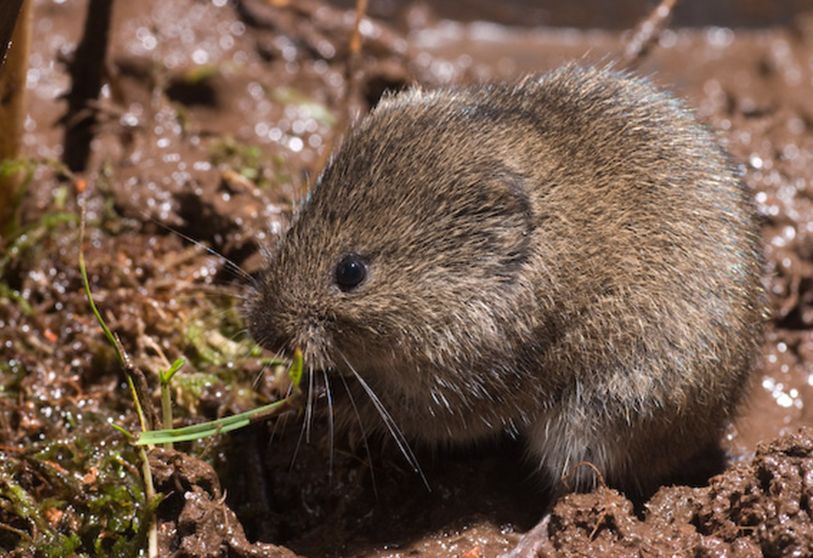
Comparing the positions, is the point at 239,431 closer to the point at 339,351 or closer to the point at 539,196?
the point at 339,351

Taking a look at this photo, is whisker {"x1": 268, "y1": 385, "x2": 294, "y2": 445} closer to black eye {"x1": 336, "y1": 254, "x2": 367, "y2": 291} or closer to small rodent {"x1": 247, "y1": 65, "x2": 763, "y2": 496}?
small rodent {"x1": 247, "y1": 65, "x2": 763, "y2": 496}

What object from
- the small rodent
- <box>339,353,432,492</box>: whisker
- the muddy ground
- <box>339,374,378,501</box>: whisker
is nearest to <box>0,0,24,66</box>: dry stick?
the small rodent

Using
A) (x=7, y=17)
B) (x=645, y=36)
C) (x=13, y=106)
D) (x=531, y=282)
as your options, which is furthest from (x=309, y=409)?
(x=645, y=36)

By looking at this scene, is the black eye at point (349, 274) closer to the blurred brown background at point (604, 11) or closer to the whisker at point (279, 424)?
the whisker at point (279, 424)

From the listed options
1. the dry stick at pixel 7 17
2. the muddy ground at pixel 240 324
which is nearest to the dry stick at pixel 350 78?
the muddy ground at pixel 240 324

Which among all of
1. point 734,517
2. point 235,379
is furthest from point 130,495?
point 734,517

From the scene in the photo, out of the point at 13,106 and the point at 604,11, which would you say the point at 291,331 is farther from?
the point at 604,11

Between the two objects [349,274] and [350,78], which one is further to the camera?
[350,78]
